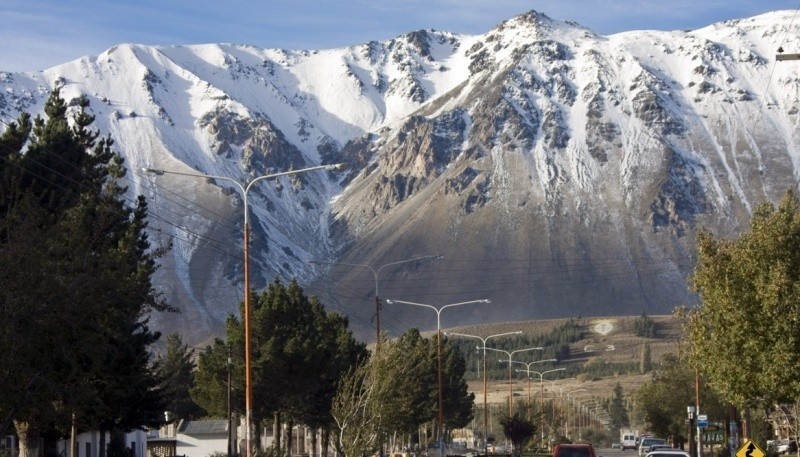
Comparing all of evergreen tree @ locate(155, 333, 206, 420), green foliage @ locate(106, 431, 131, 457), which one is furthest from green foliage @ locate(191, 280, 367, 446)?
evergreen tree @ locate(155, 333, 206, 420)

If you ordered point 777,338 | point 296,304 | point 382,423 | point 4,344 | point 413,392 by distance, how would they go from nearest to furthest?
point 4,344 → point 777,338 → point 382,423 → point 296,304 → point 413,392

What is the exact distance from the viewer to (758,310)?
41219 mm

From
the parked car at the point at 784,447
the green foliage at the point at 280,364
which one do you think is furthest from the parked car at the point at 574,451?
the parked car at the point at 784,447

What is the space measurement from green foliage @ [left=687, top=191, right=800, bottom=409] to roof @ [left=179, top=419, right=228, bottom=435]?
232 feet

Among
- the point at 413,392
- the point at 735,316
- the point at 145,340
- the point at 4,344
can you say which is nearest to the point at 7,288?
the point at 4,344

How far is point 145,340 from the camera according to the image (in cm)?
5694

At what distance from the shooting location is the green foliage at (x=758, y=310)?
40.0m

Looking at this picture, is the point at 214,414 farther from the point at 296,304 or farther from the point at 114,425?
the point at 114,425

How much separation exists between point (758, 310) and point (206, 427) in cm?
7594

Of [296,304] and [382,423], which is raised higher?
[296,304]

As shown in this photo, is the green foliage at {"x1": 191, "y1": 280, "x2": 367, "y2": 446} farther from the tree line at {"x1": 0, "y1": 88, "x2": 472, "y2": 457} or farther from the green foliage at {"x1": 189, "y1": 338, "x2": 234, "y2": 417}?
the tree line at {"x1": 0, "y1": 88, "x2": 472, "y2": 457}

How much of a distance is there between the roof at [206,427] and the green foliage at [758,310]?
70.7 m

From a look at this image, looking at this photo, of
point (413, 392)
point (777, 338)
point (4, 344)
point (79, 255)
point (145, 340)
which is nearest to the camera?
point (4, 344)

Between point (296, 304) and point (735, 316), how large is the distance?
3866 cm
